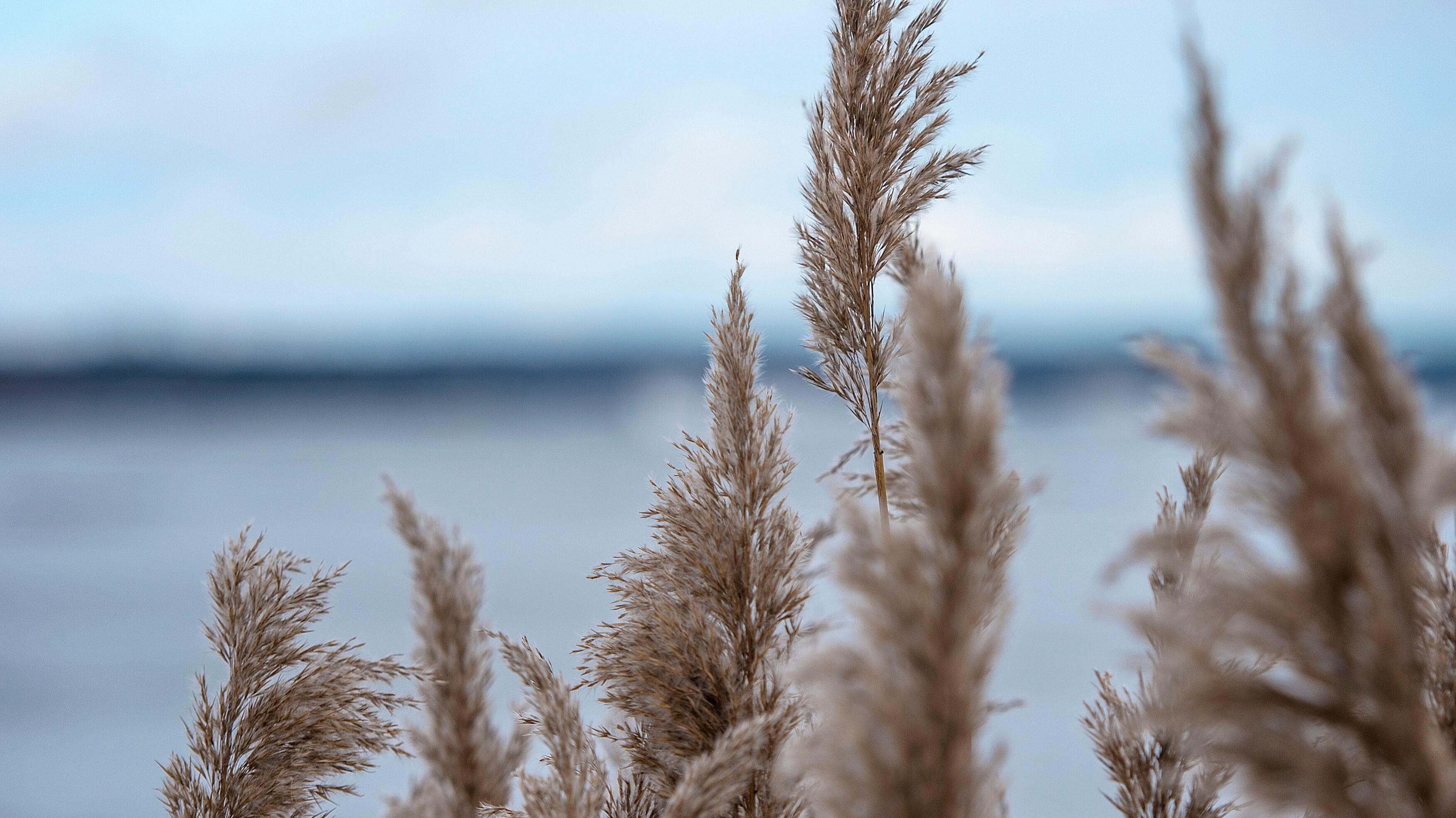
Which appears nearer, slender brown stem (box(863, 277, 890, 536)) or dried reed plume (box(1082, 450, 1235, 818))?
dried reed plume (box(1082, 450, 1235, 818))

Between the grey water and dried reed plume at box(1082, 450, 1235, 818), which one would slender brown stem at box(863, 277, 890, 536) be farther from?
dried reed plume at box(1082, 450, 1235, 818)

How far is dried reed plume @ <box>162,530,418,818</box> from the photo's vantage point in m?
1.42

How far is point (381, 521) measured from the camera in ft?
56.8

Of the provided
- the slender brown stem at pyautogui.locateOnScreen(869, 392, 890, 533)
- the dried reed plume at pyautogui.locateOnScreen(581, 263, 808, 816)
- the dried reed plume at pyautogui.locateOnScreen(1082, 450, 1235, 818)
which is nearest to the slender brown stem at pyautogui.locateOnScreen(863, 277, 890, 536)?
the slender brown stem at pyautogui.locateOnScreen(869, 392, 890, 533)

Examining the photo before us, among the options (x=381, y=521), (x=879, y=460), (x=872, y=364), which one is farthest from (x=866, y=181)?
(x=381, y=521)

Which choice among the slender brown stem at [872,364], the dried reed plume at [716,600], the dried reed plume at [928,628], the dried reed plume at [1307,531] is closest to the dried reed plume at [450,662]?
the dried reed plume at [716,600]

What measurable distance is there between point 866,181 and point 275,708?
1435 mm

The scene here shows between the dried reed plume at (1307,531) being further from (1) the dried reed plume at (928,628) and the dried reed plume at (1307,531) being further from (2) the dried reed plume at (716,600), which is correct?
(2) the dried reed plume at (716,600)

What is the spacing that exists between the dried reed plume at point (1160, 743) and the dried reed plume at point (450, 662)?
95 cm

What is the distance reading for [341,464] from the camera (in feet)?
115

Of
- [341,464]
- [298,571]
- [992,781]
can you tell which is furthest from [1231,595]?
[341,464]

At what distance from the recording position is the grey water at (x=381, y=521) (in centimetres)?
188

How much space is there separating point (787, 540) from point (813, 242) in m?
0.61

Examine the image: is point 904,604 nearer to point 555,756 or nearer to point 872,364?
point 555,756
